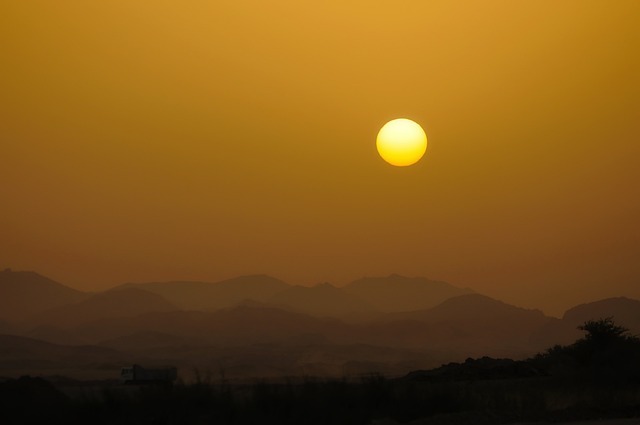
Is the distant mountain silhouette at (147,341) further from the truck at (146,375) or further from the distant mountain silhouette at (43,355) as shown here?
the truck at (146,375)

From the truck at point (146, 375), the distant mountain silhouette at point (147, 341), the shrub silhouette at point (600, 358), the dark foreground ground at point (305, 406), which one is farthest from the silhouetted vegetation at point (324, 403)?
the distant mountain silhouette at point (147, 341)

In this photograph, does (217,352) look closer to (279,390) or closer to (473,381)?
(473,381)

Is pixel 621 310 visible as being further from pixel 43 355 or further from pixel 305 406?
pixel 305 406

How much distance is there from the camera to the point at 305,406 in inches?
1048

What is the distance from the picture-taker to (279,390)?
28.9 m

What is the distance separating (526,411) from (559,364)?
13.5m

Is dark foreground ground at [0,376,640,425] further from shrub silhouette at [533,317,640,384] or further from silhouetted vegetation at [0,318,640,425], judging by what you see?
shrub silhouette at [533,317,640,384]

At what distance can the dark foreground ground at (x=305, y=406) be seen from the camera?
25.7 meters

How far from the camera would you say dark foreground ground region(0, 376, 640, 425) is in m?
25.7

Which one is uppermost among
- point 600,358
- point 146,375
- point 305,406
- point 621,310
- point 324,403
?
point 621,310

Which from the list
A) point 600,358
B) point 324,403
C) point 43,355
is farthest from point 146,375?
point 43,355

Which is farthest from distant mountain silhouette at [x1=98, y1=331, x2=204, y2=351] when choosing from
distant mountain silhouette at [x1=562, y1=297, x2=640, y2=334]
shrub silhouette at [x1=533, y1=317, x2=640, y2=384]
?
shrub silhouette at [x1=533, y1=317, x2=640, y2=384]

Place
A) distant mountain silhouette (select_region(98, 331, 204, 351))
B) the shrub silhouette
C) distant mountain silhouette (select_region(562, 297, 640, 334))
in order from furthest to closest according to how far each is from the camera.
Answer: distant mountain silhouette (select_region(562, 297, 640, 334))
distant mountain silhouette (select_region(98, 331, 204, 351))
the shrub silhouette

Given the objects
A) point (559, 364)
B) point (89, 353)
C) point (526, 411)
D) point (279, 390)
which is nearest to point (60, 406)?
point (279, 390)
